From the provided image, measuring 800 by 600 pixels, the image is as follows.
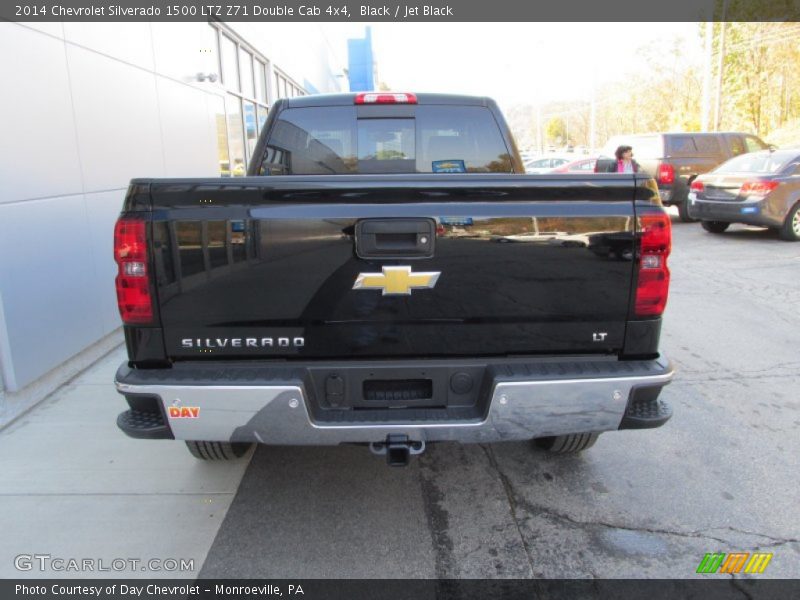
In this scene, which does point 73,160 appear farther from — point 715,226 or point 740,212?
point 715,226

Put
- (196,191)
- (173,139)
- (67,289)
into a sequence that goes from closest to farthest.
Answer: (196,191) → (67,289) → (173,139)

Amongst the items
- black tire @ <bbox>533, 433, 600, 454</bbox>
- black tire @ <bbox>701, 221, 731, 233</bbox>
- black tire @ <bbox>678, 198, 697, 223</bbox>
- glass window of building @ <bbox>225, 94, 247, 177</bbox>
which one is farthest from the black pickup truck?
black tire @ <bbox>678, 198, 697, 223</bbox>

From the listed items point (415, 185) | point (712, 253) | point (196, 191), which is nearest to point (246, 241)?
point (196, 191)

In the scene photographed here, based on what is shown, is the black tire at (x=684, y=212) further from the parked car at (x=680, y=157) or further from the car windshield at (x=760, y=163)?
the car windshield at (x=760, y=163)

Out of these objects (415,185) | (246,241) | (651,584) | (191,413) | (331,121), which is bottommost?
(651,584)

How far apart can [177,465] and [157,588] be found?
3.59 feet

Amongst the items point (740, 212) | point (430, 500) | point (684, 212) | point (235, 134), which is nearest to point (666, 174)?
point (684, 212)

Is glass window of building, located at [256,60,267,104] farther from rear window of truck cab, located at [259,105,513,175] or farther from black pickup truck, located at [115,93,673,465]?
black pickup truck, located at [115,93,673,465]

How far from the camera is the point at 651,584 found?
2553mm

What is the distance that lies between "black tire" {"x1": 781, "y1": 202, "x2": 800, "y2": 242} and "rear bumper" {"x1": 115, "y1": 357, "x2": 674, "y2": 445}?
33.9 ft

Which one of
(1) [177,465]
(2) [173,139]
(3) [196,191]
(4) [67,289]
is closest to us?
(3) [196,191]

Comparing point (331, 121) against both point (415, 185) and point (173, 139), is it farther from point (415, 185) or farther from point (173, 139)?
point (173, 139)

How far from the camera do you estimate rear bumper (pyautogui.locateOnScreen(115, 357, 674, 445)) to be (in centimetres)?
243

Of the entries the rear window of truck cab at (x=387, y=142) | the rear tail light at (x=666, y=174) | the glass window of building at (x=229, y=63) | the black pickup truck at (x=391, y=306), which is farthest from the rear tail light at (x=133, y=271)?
the rear tail light at (x=666, y=174)
